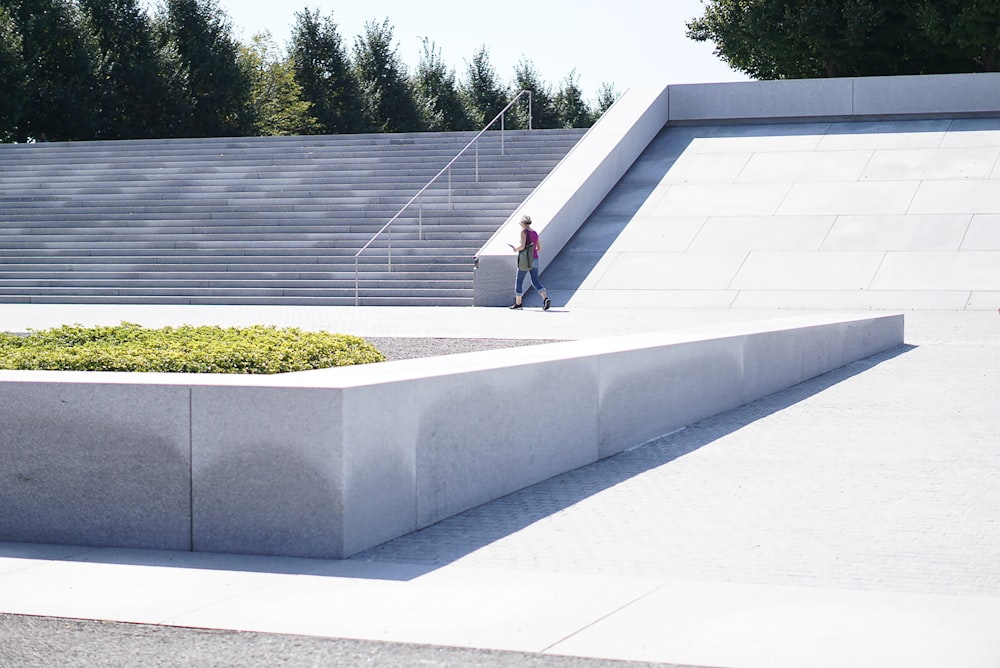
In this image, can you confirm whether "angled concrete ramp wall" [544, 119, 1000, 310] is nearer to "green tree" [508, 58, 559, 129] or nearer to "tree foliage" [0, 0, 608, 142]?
"tree foliage" [0, 0, 608, 142]

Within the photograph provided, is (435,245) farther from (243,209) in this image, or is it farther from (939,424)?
(939,424)

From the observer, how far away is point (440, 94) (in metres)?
62.7

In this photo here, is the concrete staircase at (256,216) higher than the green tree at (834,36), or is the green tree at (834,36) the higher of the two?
the green tree at (834,36)

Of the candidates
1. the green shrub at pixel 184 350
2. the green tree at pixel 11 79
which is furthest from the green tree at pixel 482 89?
the green shrub at pixel 184 350

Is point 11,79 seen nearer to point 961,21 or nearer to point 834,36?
point 834,36

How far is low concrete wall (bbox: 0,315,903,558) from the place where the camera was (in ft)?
19.6

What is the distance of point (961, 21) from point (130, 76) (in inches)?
1220

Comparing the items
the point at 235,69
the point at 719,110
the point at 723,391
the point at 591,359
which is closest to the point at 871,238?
the point at 719,110

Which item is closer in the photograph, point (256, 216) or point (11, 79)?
point (256, 216)

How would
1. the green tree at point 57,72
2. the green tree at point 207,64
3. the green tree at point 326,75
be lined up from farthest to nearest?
the green tree at point 326,75
the green tree at point 207,64
the green tree at point 57,72

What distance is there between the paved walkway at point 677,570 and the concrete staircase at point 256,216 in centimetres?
1493

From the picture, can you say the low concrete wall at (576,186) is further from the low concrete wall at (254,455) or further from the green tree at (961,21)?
the low concrete wall at (254,455)

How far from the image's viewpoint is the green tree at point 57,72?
4725cm

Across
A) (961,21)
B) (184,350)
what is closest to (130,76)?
(961,21)
